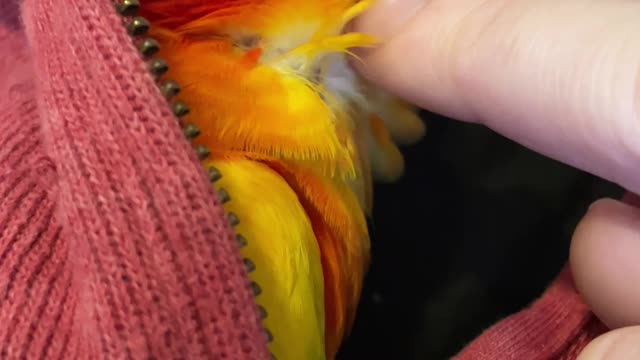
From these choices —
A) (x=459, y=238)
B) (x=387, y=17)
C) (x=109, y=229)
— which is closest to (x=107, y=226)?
(x=109, y=229)

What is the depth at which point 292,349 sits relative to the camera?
0.34m

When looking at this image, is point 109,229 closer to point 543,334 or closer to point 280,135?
point 280,135

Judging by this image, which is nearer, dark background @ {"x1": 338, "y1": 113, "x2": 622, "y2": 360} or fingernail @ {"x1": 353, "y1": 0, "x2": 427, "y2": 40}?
fingernail @ {"x1": 353, "y1": 0, "x2": 427, "y2": 40}

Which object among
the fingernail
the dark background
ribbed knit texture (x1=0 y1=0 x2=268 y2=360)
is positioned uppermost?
the fingernail

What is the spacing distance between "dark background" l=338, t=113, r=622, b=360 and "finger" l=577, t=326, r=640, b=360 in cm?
16

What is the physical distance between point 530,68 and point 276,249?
13 cm

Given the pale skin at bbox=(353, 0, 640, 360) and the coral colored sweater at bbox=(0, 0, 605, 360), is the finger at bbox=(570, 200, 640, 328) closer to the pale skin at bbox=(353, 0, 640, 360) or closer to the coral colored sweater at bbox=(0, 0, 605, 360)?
the pale skin at bbox=(353, 0, 640, 360)

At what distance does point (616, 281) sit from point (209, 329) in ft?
0.58

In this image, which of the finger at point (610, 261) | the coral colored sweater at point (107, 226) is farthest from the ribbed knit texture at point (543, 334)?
the coral colored sweater at point (107, 226)

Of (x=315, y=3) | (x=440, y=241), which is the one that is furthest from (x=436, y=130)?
(x=315, y=3)

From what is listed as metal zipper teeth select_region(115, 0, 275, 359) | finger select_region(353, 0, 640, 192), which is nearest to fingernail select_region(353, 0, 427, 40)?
finger select_region(353, 0, 640, 192)

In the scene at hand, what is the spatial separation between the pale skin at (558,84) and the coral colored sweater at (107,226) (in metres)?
0.12

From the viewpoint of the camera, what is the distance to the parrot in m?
0.33

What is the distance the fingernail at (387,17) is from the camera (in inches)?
14.9
